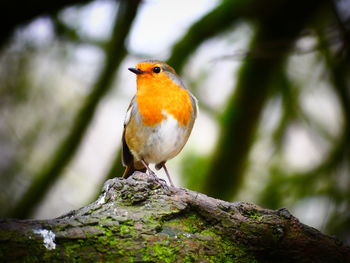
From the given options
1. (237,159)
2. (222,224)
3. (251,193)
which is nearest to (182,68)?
(237,159)

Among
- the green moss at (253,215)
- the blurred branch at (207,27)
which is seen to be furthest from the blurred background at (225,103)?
the green moss at (253,215)

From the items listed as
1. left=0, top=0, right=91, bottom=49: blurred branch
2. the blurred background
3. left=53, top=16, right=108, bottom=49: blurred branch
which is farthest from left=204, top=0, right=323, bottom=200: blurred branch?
left=0, top=0, right=91, bottom=49: blurred branch

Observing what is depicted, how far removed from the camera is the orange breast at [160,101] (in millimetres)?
3357

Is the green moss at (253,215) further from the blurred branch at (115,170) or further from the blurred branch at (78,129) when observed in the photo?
the blurred branch at (78,129)

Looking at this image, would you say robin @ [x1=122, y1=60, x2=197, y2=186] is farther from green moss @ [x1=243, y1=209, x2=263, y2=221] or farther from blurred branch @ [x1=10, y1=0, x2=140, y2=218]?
green moss @ [x1=243, y1=209, x2=263, y2=221]

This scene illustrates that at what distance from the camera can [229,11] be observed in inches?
154

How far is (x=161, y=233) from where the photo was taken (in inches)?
79.0

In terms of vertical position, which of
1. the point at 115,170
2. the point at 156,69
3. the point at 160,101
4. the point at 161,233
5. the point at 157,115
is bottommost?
the point at 161,233

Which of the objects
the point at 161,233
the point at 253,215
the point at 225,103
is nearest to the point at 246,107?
the point at 225,103

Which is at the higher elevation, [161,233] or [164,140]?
[164,140]

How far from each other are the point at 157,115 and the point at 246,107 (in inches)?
38.4

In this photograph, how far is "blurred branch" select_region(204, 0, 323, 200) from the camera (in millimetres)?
3902

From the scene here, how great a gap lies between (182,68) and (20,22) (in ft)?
4.68

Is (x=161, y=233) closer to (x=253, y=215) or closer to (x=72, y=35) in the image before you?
(x=253, y=215)
